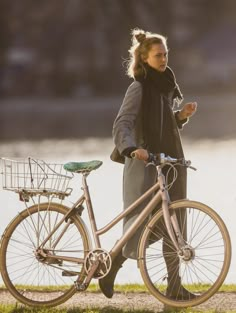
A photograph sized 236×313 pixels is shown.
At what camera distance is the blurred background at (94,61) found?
119ft

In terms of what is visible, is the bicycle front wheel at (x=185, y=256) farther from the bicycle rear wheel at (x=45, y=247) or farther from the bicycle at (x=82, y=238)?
the bicycle rear wheel at (x=45, y=247)

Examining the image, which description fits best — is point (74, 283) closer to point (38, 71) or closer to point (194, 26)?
point (38, 71)

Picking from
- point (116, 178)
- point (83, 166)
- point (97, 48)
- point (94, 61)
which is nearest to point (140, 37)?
point (83, 166)

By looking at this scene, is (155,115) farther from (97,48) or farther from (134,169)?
(97,48)

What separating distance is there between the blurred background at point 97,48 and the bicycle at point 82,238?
114ft

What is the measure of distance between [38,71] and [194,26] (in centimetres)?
841

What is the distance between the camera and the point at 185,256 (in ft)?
30.2

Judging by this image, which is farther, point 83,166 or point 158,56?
point 158,56

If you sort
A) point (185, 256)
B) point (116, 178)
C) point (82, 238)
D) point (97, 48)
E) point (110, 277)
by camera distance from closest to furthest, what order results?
point (185, 256) → point (82, 238) → point (110, 277) → point (116, 178) → point (97, 48)

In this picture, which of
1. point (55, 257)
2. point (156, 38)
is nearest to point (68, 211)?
point (55, 257)

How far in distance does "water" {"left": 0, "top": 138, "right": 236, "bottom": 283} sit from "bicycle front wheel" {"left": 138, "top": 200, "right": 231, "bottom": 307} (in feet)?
2.57

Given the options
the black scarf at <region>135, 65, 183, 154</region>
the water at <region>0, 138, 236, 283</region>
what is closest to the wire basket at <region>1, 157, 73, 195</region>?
the water at <region>0, 138, 236, 283</region>

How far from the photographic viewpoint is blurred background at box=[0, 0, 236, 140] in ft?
170

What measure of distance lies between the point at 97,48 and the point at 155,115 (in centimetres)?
4813
